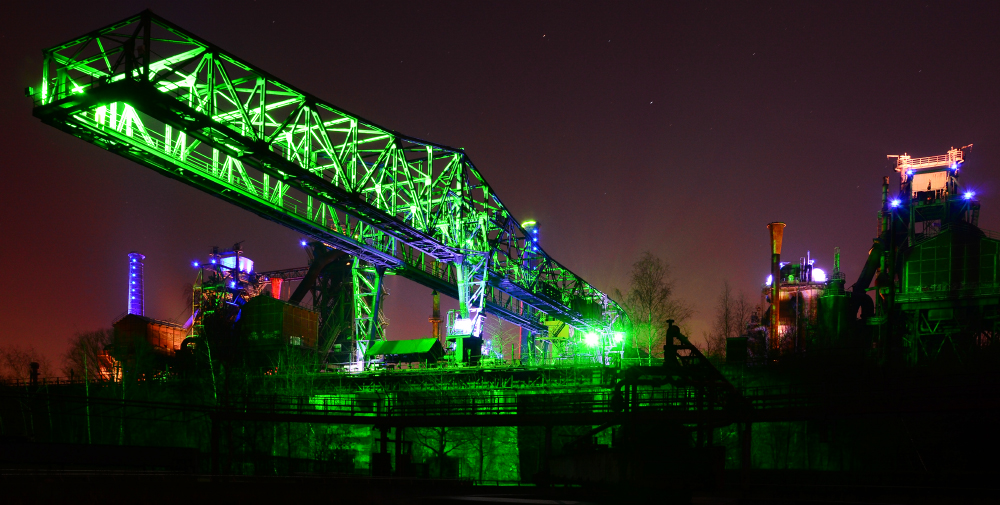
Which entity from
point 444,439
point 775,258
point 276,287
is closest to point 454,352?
point 444,439

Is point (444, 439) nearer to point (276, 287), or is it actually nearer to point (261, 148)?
point (261, 148)

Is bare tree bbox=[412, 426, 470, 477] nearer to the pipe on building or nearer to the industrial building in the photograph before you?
the industrial building

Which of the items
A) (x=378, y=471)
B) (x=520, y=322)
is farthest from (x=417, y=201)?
(x=520, y=322)

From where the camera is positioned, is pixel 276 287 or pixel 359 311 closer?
pixel 359 311

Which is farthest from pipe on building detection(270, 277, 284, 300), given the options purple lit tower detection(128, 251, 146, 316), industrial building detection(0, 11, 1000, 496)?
purple lit tower detection(128, 251, 146, 316)

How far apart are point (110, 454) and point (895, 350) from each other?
50562 millimetres

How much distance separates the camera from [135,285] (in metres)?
91.1

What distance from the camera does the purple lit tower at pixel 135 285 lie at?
295ft

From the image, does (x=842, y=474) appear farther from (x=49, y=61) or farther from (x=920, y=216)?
(x=920, y=216)

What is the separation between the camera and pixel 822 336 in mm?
71000

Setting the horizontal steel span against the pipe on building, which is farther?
the pipe on building

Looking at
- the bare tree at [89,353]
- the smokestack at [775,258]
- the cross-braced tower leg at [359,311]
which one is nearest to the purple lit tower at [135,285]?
the bare tree at [89,353]

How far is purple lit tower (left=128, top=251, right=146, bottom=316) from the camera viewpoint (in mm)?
89938

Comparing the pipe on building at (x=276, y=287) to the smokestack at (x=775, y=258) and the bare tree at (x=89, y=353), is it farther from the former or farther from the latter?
the smokestack at (x=775, y=258)
